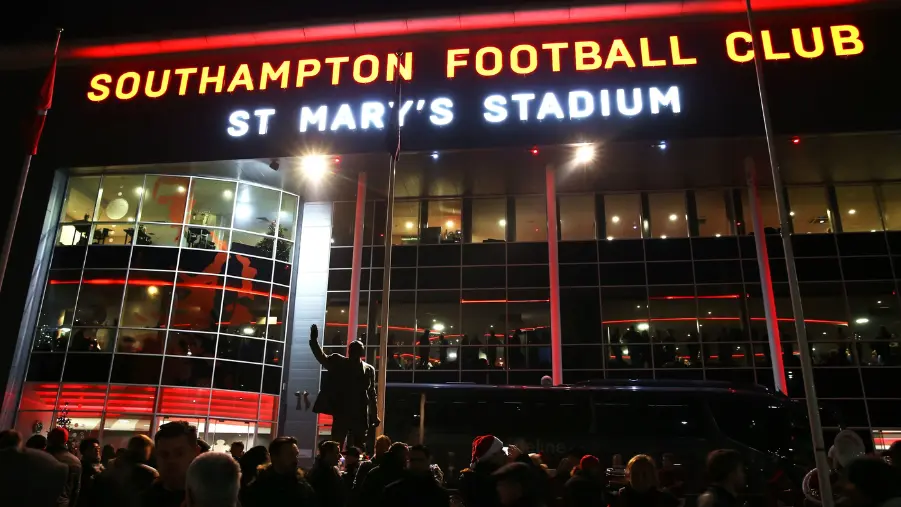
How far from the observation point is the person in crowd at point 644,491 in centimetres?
559

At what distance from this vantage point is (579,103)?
69.5 feet

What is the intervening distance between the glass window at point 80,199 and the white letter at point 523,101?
15992 millimetres

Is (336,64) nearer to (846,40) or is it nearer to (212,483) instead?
(846,40)

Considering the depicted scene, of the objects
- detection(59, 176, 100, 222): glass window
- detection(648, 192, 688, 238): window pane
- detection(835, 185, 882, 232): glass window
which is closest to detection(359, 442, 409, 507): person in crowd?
detection(648, 192, 688, 238): window pane

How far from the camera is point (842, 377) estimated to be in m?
22.1

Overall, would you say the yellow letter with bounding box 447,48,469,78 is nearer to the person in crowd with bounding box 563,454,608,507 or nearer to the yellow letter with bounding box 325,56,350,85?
the yellow letter with bounding box 325,56,350,85

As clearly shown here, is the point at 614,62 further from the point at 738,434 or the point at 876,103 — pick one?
the point at 738,434

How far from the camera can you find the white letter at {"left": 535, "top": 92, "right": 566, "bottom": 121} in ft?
69.2

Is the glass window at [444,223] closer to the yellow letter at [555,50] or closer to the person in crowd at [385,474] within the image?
the yellow letter at [555,50]

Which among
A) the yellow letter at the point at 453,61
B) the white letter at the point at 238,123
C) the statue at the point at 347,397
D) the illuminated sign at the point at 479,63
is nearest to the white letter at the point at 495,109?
the illuminated sign at the point at 479,63

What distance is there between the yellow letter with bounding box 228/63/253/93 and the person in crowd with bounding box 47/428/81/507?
1781cm

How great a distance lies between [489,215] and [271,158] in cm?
921

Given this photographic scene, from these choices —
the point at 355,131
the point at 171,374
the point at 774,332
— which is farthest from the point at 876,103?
the point at 171,374

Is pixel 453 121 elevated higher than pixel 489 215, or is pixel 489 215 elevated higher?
pixel 453 121
